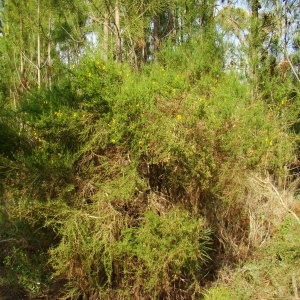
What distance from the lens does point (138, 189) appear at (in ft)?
17.6

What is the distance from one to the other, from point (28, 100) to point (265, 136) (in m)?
3.75

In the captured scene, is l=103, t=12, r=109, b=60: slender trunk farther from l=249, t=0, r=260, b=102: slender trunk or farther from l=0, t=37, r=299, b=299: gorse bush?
l=249, t=0, r=260, b=102: slender trunk

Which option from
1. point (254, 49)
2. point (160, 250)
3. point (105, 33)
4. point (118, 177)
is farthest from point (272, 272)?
point (254, 49)

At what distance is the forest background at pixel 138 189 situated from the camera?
504 cm

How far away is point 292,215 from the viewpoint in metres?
6.71

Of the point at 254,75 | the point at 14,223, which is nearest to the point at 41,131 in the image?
the point at 14,223

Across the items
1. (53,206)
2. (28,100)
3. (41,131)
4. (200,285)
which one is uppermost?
(28,100)

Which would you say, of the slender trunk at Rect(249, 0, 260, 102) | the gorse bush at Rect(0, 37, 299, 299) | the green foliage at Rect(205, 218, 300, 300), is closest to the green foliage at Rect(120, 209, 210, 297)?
the gorse bush at Rect(0, 37, 299, 299)

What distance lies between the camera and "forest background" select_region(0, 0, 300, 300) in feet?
16.5

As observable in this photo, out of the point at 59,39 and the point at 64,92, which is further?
the point at 59,39

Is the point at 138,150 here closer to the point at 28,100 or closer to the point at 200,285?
the point at 28,100

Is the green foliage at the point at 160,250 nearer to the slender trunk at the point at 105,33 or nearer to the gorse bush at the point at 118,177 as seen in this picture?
the gorse bush at the point at 118,177

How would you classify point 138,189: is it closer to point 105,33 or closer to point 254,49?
point 105,33

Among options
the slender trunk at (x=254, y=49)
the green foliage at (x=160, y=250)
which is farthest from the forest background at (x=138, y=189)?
the slender trunk at (x=254, y=49)
